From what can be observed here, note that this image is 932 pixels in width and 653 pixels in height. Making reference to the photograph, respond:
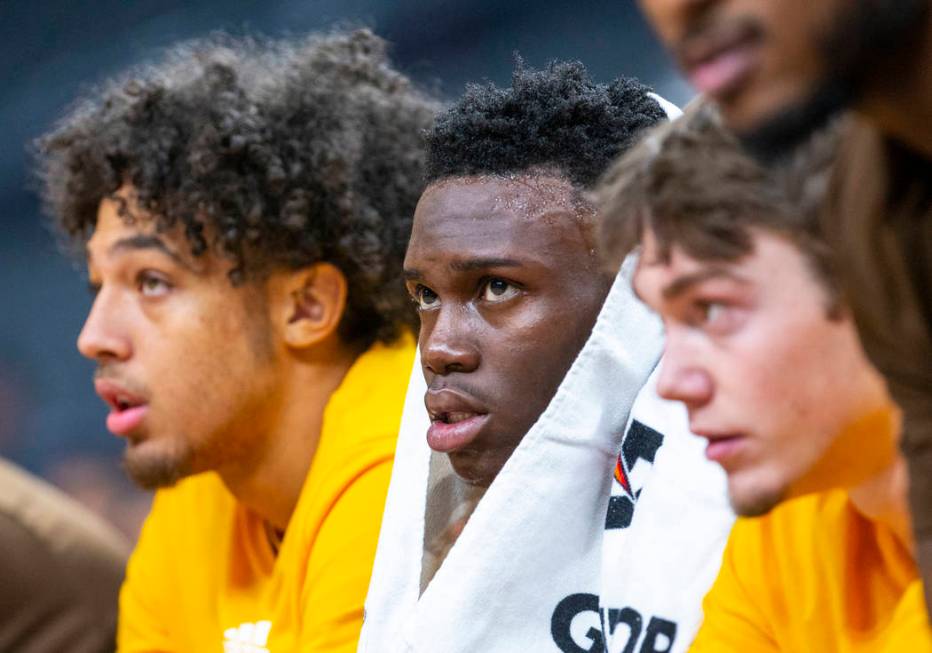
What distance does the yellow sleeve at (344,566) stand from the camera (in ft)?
4.97

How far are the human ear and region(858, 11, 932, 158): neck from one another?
1163 millimetres

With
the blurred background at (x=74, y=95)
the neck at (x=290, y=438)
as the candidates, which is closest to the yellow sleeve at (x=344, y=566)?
the neck at (x=290, y=438)

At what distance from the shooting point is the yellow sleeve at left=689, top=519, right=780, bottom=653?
1077mm

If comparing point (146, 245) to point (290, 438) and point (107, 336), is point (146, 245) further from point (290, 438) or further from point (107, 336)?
point (290, 438)

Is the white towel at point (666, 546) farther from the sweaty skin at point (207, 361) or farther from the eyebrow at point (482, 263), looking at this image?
the sweaty skin at point (207, 361)

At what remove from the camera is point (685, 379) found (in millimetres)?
907

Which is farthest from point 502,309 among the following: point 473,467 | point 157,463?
point 157,463

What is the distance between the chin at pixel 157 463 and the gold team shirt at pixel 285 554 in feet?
0.52

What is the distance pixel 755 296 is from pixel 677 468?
1.26 ft

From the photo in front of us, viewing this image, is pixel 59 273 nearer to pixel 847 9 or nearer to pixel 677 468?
pixel 677 468

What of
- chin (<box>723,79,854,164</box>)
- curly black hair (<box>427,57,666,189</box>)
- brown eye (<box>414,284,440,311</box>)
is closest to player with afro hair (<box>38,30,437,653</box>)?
brown eye (<box>414,284,440,311</box>)

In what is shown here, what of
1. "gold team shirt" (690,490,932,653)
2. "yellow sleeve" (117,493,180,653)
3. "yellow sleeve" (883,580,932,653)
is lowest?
"yellow sleeve" (883,580,932,653)

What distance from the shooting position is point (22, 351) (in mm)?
3188

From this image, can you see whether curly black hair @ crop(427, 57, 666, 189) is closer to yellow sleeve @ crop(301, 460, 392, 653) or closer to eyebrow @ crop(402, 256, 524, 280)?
eyebrow @ crop(402, 256, 524, 280)
